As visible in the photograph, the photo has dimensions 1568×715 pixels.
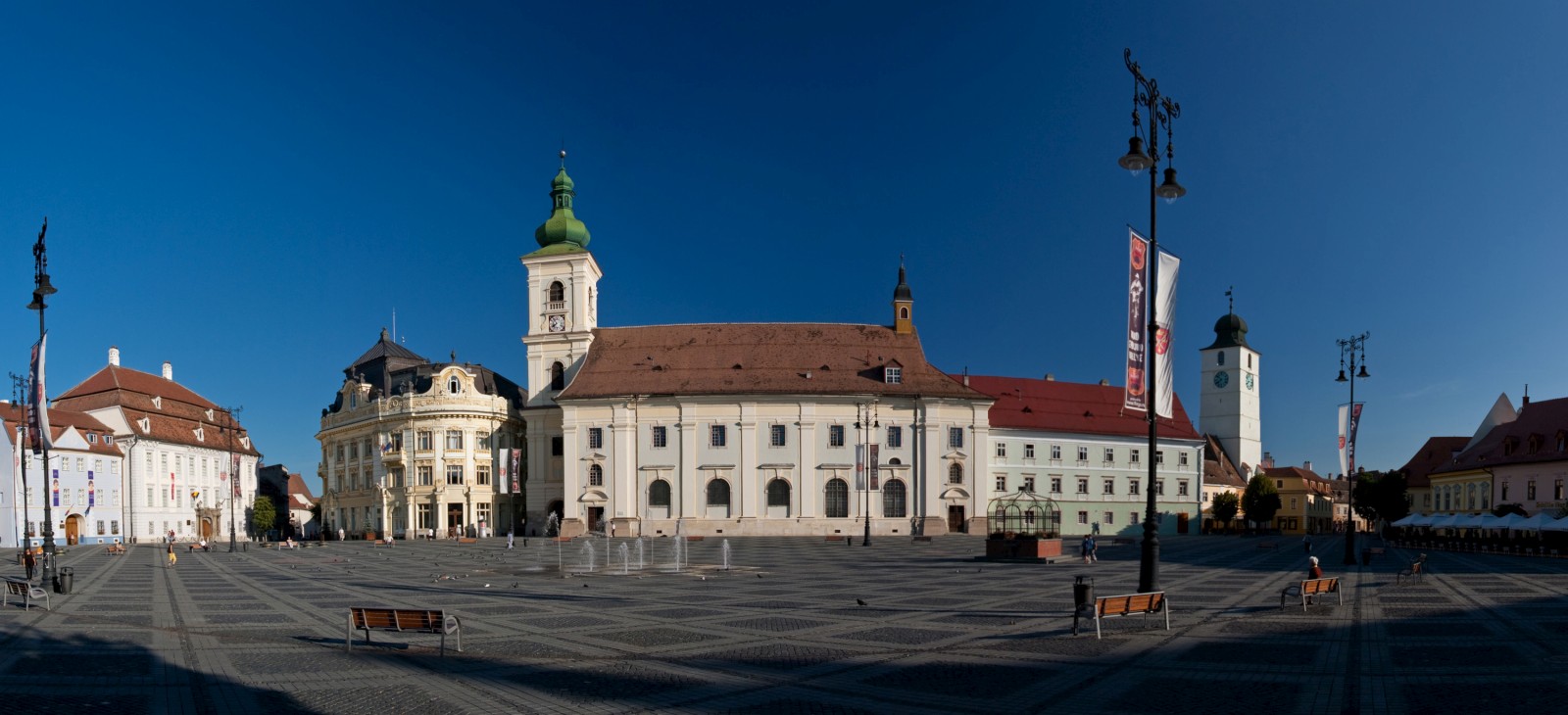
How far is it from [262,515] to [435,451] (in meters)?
29.0

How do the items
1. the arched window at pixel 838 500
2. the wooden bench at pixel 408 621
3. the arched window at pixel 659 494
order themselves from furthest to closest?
the arched window at pixel 659 494
the arched window at pixel 838 500
the wooden bench at pixel 408 621

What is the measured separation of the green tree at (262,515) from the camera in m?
93.3

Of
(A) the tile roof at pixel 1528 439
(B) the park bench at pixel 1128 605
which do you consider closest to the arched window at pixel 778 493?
(A) the tile roof at pixel 1528 439

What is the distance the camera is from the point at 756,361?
240 feet

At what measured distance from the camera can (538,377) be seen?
A: 7706 centimetres

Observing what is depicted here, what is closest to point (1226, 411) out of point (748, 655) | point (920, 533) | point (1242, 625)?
point (920, 533)

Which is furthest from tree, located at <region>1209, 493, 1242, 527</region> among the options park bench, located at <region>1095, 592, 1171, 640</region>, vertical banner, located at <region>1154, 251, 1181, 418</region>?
park bench, located at <region>1095, 592, 1171, 640</region>

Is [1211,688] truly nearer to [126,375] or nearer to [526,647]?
[526,647]

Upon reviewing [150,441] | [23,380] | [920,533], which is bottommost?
[920,533]

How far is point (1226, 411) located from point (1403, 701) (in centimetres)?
10610

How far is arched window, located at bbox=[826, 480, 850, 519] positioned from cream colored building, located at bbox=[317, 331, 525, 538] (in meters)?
23.4

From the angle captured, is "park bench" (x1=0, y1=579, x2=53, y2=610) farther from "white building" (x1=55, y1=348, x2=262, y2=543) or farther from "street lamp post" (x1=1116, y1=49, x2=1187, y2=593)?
"white building" (x1=55, y1=348, x2=262, y2=543)

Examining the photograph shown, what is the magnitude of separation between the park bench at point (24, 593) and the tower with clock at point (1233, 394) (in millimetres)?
106152

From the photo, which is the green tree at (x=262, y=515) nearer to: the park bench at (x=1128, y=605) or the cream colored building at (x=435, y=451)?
the cream colored building at (x=435, y=451)
